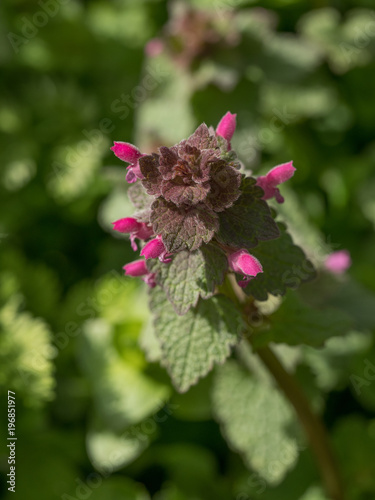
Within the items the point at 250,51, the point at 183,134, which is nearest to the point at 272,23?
the point at 250,51

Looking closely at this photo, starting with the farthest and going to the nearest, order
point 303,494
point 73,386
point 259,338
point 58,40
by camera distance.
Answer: point 58,40 → point 73,386 → point 303,494 → point 259,338

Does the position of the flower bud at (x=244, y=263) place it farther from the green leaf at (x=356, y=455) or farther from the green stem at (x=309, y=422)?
the green leaf at (x=356, y=455)

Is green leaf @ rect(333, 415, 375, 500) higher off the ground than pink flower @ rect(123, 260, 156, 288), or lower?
lower

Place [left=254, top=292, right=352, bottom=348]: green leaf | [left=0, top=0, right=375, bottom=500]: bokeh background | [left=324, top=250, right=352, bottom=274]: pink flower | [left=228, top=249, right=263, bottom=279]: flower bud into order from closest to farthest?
[left=228, top=249, right=263, bottom=279]: flower bud < [left=254, top=292, right=352, bottom=348]: green leaf < [left=324, top=250, right=352, bottom=274]: pink flower < [left=0, top=0, right=375, bottom=500]: bokeh background

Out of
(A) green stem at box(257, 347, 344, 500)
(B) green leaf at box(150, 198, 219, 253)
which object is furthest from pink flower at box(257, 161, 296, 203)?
(A) green stem at box(257, 347, 344, 500)

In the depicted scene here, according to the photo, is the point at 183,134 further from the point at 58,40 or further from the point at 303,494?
the point at 303,494

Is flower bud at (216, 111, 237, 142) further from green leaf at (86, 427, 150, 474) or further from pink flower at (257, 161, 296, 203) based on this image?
green leaf at (86, 427, 150, 474)
